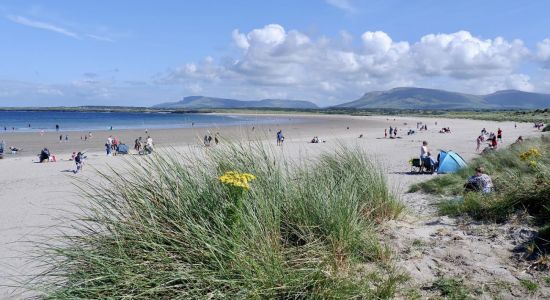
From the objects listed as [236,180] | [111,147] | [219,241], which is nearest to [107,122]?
[111,147]

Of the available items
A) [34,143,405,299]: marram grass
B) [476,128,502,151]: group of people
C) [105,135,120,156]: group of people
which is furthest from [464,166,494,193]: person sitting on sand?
[105,135,120,156]: group of people

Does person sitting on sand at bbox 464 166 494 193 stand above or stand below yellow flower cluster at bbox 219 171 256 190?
below

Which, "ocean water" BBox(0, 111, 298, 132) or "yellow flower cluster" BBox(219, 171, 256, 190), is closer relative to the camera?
"yellow flower cluster" BBox(219, 171, 256, 190)

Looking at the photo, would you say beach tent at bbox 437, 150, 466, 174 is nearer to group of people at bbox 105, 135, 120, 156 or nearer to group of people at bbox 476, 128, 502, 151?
group of people at bbox 476, 128, 502, 151

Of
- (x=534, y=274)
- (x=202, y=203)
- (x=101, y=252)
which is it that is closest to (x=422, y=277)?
(x=534, y=274)

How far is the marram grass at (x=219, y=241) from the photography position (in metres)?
2.90

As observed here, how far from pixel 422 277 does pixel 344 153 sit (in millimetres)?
2648

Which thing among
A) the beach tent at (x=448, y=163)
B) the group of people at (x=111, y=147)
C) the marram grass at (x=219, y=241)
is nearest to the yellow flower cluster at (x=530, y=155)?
the marram grass at (x=219, y=241)

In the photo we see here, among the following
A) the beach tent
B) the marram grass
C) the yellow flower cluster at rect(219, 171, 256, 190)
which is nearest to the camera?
the marram grass

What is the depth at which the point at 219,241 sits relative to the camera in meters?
3.03

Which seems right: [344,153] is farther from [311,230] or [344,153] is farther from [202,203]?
[202,203]

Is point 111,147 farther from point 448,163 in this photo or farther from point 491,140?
point 491,140

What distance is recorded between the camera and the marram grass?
2900 millimetres

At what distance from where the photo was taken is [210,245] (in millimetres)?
2961
